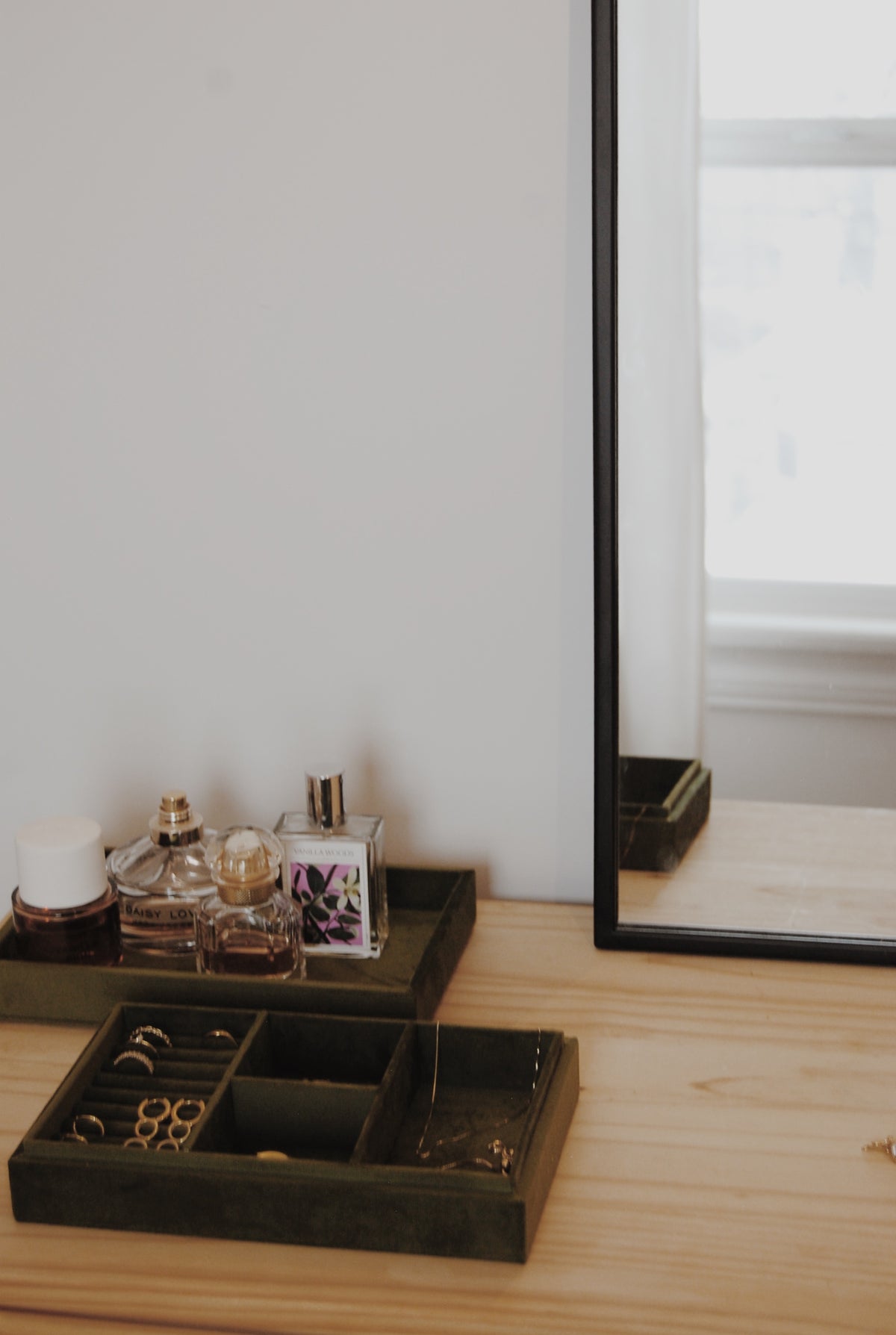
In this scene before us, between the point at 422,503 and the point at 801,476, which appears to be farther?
the point at 422,503

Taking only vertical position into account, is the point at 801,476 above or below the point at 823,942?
above

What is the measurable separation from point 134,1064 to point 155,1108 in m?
0.04

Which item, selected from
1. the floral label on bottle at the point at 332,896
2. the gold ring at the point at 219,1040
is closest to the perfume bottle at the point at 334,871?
the floral label on bottle at the point at 332,896

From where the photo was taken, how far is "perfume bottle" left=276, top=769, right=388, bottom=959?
942mm

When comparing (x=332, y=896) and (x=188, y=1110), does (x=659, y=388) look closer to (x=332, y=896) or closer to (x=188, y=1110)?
(x=332, y=896)

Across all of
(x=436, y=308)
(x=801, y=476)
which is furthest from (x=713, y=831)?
(x=436, y=308)

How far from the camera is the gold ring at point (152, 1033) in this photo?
853 mm

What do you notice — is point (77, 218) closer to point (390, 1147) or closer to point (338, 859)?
point (338, 859)

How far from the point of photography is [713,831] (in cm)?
98

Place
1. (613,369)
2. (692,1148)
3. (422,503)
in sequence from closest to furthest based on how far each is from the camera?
(692,1148), (613,369), (422,503)

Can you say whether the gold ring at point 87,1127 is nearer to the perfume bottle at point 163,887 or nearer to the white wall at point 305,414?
the perfume bottle at point 163,887

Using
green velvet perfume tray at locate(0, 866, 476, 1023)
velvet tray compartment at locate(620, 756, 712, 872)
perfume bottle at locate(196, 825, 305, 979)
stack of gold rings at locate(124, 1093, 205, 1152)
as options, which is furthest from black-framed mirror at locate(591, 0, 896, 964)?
stack of gold rings at locate(124, 1093, 205, 1152)

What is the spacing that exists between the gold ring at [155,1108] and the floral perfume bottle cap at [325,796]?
223 mm

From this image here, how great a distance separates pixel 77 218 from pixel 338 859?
514 mm
